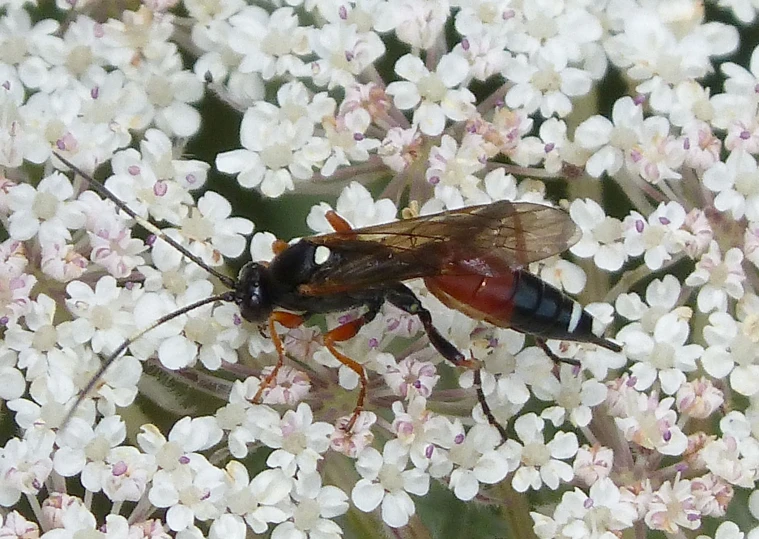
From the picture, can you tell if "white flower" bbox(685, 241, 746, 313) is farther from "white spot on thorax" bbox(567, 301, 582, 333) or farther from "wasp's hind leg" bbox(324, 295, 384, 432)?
"wasp's hind leg" bbox(324, 295, 384, 432)

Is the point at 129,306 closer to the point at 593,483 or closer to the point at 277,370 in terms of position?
the point at 277,370

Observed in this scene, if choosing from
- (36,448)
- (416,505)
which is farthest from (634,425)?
(36,448)

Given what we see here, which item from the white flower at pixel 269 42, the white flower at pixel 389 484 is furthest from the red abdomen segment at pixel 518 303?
the white flower at pixel 269 42

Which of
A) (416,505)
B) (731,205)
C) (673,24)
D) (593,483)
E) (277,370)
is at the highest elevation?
(673,24)

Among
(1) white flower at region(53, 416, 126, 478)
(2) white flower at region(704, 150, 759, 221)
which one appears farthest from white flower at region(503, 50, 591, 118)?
(1) white flower at region(53, 416, 126, 478)

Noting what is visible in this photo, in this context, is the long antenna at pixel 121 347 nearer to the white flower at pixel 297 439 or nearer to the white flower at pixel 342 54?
the white flower at pixel 297 439

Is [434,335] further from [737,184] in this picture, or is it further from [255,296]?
[737,184]
